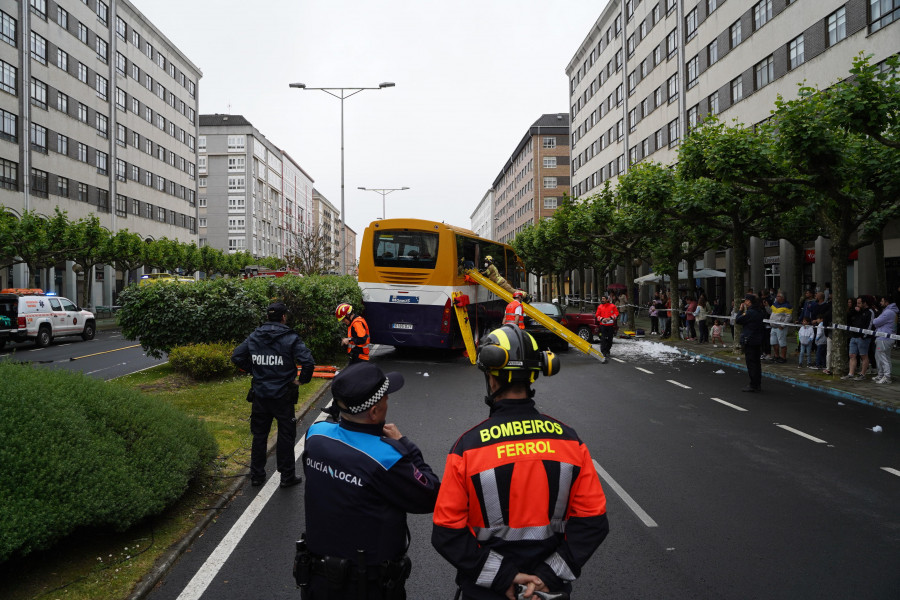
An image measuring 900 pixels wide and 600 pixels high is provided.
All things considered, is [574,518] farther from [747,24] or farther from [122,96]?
[122,96]

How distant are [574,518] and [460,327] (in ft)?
47.9

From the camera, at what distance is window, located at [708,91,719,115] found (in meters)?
34.7

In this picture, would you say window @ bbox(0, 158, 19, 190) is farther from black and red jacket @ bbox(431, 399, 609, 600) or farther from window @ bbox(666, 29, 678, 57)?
black and red jacket @ bbox(431, 399, 609, 600)

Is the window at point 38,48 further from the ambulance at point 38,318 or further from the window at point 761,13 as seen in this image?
the window at point 761,13

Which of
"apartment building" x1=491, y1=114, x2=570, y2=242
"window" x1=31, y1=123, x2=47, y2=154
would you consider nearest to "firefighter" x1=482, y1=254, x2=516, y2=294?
"window" x1=31, y1=123, x2=47, y2=154

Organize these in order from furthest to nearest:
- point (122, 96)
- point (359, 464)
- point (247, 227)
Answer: point (247, 227) < point (122, 96) < point (359, 464)

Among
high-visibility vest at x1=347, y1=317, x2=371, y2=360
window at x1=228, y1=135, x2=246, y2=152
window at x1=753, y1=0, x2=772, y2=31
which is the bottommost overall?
high-visibility vest at x1=347, y1=317, x2=371, y2=360

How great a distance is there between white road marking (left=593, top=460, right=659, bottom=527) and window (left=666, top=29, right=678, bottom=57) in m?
39.7

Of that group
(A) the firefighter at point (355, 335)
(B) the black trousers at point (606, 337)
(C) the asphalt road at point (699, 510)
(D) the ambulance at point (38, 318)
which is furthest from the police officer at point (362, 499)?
(D) the ambulance at point (38, 318)

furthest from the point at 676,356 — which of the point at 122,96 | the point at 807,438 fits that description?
the point at 122,96

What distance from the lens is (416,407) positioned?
413 inches

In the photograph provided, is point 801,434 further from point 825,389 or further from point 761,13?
point 761,13

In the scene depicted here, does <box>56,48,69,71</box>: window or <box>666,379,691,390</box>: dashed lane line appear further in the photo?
<box>56,48,69,71</box>: window

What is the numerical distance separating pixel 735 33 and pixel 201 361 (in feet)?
105
